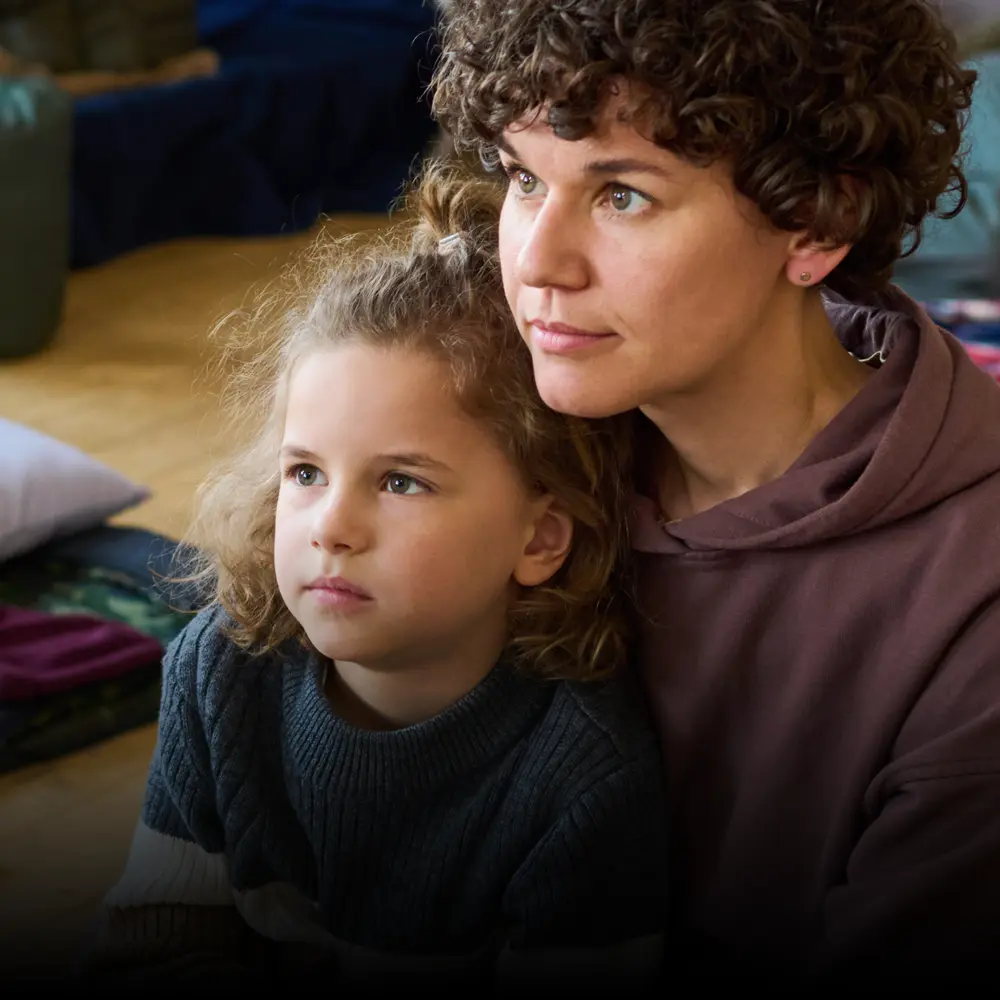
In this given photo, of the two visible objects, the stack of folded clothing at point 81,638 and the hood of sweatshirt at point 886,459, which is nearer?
the hood of sweatshirt at point 886,459

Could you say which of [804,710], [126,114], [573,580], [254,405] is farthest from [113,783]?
[126,114]

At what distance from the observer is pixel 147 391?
11.2 feet

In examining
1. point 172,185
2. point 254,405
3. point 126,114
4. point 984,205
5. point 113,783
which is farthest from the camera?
point 172,185

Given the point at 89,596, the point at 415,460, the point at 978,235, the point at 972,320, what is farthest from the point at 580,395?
the point at 978,235

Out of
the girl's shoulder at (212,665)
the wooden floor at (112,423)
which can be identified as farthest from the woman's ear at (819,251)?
the wooden floor at (112,423)

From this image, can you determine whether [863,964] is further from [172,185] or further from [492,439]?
[172,185]

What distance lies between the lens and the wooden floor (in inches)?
66.5

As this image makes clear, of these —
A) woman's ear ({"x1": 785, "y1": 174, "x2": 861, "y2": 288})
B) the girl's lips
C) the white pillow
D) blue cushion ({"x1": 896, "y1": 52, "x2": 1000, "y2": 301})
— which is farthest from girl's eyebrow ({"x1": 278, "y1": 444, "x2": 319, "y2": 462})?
blue cushion ({"x1": 896, "y1": 52, "x2": 1000, "y2": 301})

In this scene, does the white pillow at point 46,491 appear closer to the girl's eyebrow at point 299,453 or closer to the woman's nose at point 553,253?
the girl's eyebrow at point 299,453

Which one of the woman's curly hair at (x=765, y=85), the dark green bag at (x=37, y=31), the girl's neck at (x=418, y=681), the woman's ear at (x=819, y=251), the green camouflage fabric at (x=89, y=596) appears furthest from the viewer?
the dark green bag at (x=37, y=31)

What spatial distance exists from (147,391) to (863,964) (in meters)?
2.56

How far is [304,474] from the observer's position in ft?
4.10

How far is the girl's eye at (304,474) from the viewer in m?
1.24

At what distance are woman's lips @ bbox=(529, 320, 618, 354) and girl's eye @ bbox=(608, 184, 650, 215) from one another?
101 mm
